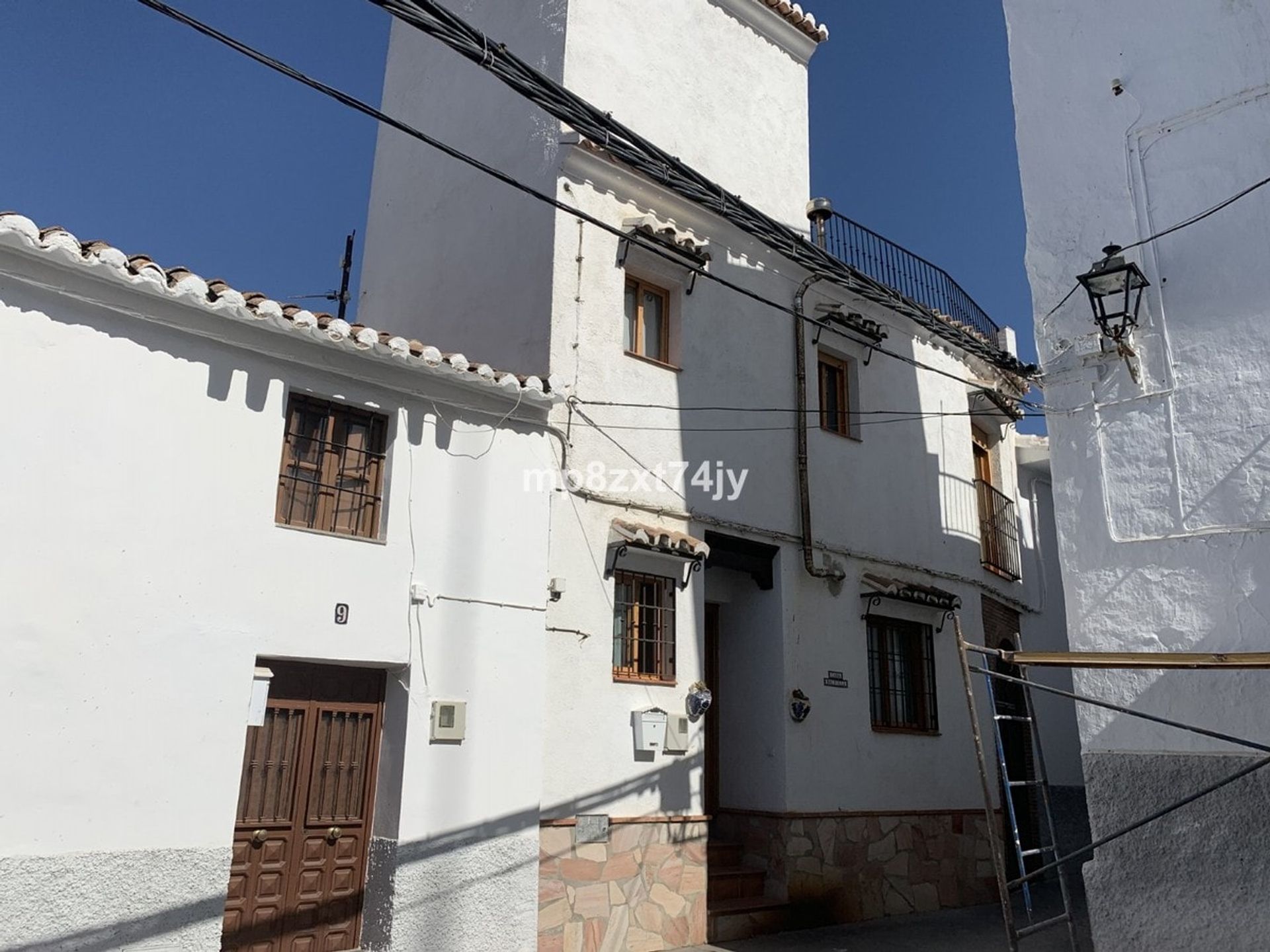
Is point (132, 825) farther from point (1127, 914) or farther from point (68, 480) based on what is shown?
point (1127, 914)

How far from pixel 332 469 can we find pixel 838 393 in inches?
258

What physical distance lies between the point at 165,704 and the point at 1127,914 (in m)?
6.07

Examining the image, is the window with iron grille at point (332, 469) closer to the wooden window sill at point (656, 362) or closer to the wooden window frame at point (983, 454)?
the wooden window sill at point (656, 362)

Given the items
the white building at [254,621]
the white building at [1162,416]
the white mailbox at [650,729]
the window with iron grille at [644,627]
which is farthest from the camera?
the window with iron grille at [644,627]

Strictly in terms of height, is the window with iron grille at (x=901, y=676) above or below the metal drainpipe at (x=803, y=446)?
below

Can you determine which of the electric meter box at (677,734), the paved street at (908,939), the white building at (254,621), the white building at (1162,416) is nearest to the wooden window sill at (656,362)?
the white building at (254,621)

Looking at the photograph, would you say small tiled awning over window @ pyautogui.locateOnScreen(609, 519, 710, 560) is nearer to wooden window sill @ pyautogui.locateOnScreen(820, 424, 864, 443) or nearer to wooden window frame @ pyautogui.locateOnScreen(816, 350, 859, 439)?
wooden window sill @ pyautogui.locateOnScreen(820, 424, 864, 443)

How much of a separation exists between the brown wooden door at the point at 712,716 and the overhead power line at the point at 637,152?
141 inches

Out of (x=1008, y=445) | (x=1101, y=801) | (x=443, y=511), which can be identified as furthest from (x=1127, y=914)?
(x=1008, y=445)

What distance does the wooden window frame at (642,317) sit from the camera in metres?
10.1

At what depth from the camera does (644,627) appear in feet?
30.6

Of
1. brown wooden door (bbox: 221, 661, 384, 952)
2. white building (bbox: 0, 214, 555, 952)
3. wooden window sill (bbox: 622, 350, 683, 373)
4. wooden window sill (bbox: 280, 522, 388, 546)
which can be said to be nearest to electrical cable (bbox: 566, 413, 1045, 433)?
wooden window sill (bbox: 622, 350, 683, 373)

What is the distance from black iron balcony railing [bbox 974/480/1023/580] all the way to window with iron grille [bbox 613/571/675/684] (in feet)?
19.0

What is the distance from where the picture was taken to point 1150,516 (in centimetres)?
677
